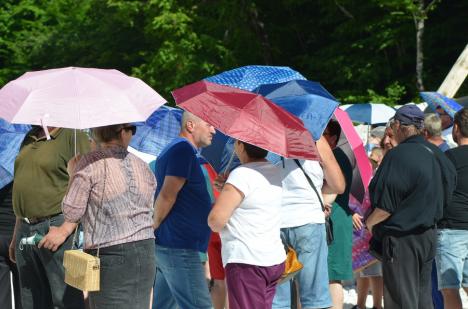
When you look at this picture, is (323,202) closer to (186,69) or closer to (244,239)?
(244,239)

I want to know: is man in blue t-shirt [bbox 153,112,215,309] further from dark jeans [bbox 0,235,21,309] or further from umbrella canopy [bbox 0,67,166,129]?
dark jeans [bbox 0,235,21,309]

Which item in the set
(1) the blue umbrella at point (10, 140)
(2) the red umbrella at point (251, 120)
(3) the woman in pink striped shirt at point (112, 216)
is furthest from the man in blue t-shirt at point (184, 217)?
(1) the blue umbrella at point (10, 140)

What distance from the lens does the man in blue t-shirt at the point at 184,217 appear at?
5.06m

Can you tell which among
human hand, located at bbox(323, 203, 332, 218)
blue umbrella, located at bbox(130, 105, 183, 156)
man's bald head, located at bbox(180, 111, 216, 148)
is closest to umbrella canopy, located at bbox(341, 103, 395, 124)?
blue umbrella, located at bbox(130, 105, 183, 156)

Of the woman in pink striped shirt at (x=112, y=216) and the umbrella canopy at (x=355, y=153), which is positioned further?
the umbrella canopy at (x=355, y=153)

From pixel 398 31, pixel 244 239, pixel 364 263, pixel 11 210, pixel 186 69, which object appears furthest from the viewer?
pixel 186 69

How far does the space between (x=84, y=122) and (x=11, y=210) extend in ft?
7.12

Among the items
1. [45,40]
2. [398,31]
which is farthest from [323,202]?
[45,40]

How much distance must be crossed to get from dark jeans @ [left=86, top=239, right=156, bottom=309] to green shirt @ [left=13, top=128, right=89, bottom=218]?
40.8 inches

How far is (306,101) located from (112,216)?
200 cm

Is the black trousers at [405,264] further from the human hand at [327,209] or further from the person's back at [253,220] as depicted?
the person's back at [253,220]

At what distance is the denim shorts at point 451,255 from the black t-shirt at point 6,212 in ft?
10.5

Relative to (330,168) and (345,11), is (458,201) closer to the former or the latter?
(330,168)

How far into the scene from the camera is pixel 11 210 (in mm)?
5887
